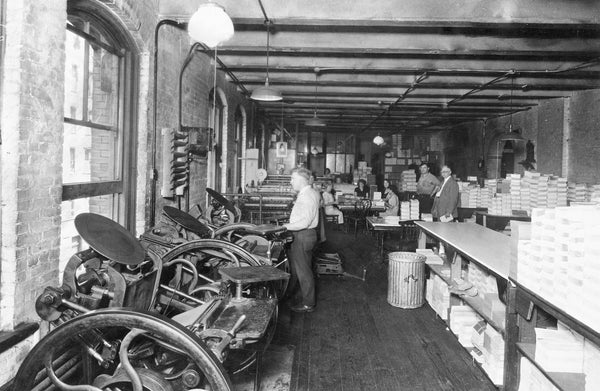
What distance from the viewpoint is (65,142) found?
3350 millimetres

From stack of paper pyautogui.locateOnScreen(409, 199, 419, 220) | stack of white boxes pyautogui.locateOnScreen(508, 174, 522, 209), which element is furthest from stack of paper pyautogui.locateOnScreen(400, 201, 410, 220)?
stack of white boxes pyautogui.locateOnScreen(508, 174, 522, 209)

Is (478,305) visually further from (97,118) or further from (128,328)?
(97,118)

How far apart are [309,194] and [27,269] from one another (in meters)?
3.15

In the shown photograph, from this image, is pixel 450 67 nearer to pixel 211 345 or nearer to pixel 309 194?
pixel 309 194

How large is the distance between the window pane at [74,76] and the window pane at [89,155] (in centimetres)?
12

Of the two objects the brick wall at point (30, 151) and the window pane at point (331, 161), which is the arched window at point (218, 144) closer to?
the brick wall at point (30, 151)

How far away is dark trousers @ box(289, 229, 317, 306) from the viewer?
5.29 metres

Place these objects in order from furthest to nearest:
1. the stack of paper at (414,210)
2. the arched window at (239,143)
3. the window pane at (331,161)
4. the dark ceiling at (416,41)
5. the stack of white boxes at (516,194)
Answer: the window pane at (331,161) → the arched window at (239,143) → the stack of white boxes at (516,194) → the stack of paper at (414,210) → the dark ceiling at (416,41)

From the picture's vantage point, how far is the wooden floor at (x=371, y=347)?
11.7 ft

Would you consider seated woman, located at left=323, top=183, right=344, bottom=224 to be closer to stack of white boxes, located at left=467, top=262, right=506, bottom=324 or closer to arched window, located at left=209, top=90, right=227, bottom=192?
arched window, located at left=209, top=90, right=227, bottom=192

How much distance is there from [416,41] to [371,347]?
388 centimetres

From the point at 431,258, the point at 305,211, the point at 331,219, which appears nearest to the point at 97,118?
the point at 305,211

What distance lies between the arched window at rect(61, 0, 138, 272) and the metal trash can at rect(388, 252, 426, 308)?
295 cm

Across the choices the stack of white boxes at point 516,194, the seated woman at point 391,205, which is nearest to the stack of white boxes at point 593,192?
the stack of white boxes at point 516,194
